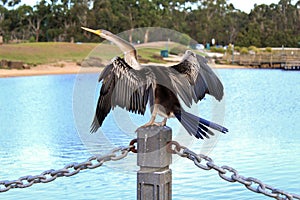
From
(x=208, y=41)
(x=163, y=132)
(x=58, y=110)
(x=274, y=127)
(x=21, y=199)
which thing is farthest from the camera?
(x=208, y=41)

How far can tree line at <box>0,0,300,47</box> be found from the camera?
2889 inches

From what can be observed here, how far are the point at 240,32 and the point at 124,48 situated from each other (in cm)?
9038

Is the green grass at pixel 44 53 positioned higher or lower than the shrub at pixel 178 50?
lower

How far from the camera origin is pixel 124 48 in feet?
12.7

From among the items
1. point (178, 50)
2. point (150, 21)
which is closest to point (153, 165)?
point (178, 50)

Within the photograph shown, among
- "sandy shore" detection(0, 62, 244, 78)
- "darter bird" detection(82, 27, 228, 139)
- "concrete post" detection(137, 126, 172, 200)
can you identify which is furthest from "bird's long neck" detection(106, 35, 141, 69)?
"sandy shore" detection(0, 62, 244, 78)

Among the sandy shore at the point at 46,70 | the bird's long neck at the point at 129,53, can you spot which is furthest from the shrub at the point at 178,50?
the sandy shore at the point at 46,70

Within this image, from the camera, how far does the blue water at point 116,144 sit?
4297 millimetres

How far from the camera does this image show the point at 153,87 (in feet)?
12.3

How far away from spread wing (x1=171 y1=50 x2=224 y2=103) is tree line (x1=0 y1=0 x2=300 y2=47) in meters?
60.0

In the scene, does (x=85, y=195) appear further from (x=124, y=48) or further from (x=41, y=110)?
(x=41, y=110)

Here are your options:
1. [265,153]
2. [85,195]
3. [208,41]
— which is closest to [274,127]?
[265,153]

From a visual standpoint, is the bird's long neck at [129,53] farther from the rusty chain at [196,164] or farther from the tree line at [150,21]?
the tree line at [150,21]

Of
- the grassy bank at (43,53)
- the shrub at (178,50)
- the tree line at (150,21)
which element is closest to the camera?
the shrub at (178,50)
